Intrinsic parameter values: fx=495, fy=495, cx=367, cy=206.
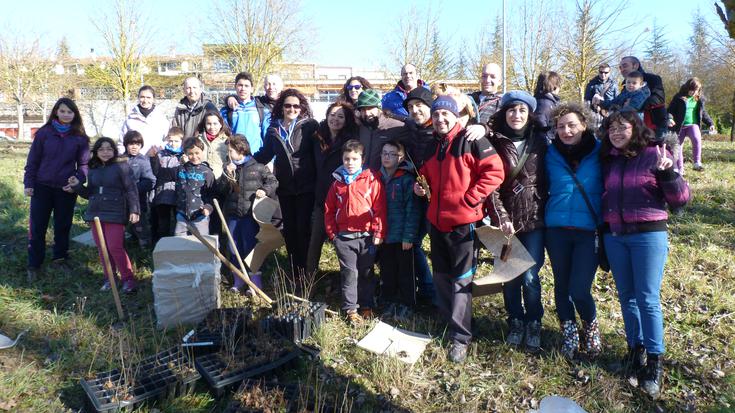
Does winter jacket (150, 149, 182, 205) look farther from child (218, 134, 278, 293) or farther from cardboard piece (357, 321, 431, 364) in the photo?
cardboard piece (357, 321, 431, 364)

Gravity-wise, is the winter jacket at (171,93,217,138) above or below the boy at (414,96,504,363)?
above

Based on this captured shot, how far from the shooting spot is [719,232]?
6441mm

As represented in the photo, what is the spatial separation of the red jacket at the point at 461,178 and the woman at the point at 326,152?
4.19 feet

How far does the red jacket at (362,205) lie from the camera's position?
14.7ft

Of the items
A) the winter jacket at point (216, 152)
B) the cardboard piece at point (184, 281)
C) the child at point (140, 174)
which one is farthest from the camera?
the child at point (140, 174)

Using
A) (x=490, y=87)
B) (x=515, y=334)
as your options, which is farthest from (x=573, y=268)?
(x=490, y=87)

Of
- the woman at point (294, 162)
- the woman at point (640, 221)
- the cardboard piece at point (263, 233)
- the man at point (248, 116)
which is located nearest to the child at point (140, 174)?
the man at point (248, 116)

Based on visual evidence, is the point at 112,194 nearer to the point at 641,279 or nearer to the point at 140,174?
the point at 140,174

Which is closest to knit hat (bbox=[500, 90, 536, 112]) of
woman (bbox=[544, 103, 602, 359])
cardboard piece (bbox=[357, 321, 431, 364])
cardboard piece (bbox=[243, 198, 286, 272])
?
woman (bbox=[544, 103, 602, 359])

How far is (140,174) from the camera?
6191 millimetres

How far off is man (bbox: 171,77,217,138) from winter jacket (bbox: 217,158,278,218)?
1209mm

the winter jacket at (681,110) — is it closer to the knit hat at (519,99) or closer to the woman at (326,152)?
the knit hat at (519,99)

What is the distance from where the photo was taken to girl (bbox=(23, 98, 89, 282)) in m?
5.68

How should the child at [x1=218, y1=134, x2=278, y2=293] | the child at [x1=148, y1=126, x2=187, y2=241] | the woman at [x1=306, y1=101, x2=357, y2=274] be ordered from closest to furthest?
the woman at [x1=306, y1=101, x2=357, y2=274]
the child at [x1=218, y1=134, x2=278, y2=293]
the child at [x1=148, y1=126, x2=187, y2=241]
